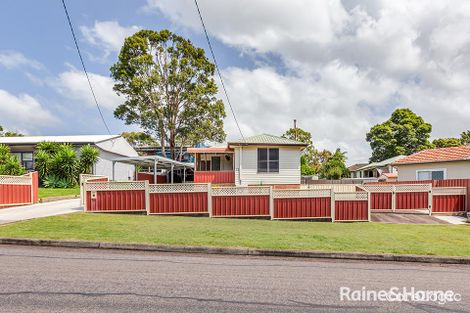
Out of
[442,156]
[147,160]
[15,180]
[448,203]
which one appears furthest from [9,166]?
[442,156]

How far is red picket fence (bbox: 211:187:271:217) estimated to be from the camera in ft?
48.5

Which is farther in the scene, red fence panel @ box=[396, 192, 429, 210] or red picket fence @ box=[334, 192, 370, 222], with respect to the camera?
red fence panel @ box=[396, 192, 429, 210]

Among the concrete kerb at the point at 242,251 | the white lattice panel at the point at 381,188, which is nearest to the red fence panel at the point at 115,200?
the concrete kerb at the point at 242,251

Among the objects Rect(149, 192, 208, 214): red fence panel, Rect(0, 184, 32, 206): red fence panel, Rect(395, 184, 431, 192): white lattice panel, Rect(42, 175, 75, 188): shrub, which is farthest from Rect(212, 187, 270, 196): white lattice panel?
Rect(42, 175, 75, 188): shrub

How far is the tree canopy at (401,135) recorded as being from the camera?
53750 mm

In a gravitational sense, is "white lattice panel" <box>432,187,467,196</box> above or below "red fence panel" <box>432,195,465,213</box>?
above

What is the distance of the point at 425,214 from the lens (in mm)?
17094

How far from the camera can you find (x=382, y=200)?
56.7ft

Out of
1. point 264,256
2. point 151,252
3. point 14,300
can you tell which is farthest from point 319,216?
point 14,300

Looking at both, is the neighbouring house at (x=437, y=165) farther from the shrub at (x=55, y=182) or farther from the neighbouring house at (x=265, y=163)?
the shrub at (x=55, y=182)

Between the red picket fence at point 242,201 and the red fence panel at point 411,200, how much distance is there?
7.64m

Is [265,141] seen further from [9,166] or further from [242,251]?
[9,166]

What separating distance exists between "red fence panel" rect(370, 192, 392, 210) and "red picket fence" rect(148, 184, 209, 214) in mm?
9116

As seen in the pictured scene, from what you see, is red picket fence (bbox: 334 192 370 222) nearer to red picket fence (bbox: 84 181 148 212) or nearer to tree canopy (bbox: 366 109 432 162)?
red picket fence (bbox: 84 181 148 212)
